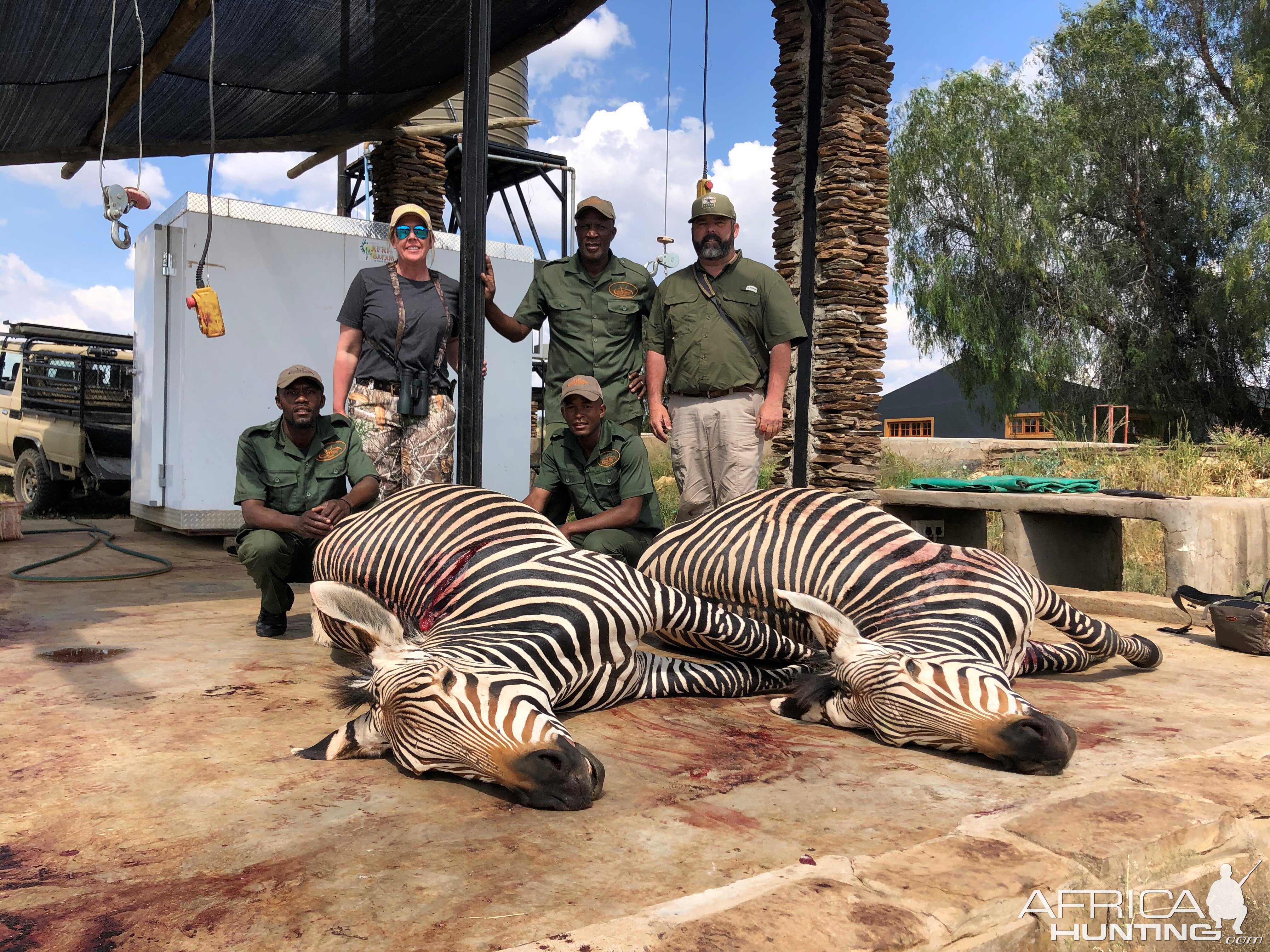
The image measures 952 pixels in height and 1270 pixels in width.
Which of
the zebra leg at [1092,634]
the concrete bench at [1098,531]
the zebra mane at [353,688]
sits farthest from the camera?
the concrete bench at [1098,531]

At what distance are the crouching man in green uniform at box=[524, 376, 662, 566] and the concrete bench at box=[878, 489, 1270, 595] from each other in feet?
8.98

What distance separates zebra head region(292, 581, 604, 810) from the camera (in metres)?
2.08

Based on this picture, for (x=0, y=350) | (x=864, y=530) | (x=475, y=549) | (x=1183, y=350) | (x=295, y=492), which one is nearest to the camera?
(x=475, y=549)

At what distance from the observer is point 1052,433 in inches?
680

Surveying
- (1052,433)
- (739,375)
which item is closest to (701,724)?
(739,375)

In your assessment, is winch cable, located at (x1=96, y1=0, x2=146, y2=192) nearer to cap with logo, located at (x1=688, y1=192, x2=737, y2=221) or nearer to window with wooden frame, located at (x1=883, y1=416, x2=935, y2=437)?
cap with logo, located at (x1=688, y1=192, x2=737, y2=221)

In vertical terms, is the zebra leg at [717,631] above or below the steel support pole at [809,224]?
below

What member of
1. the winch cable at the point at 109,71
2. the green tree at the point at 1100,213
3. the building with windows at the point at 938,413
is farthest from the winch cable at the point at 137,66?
the building with windows at the point at 938,413

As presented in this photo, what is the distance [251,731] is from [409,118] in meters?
6.67

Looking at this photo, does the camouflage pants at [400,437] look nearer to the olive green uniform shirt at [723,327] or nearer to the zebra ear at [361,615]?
the olive green uniform shirt at [723,327]

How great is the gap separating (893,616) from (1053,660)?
1006 mm

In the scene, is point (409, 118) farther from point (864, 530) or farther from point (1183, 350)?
point (1183, 350)

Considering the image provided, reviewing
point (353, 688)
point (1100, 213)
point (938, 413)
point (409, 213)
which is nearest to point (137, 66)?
point (409, 213)

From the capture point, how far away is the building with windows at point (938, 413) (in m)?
21.2
